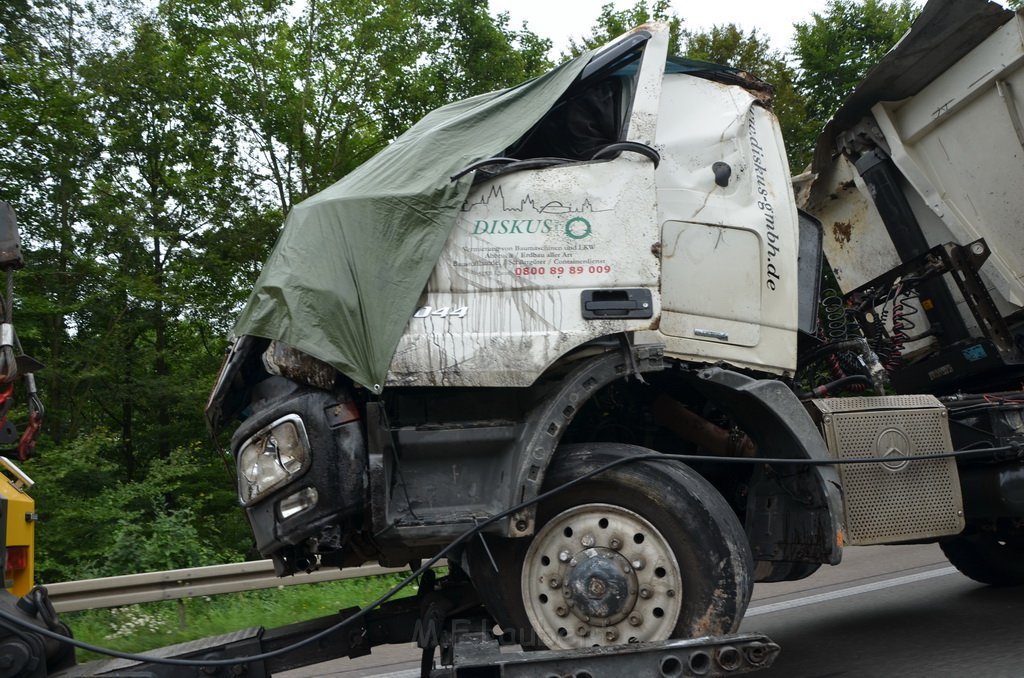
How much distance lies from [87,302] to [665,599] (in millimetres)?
14254

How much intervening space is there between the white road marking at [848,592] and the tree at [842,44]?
12265 mm

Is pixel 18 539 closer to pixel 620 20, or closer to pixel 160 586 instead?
pixel 160 586

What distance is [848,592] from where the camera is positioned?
24.0ft

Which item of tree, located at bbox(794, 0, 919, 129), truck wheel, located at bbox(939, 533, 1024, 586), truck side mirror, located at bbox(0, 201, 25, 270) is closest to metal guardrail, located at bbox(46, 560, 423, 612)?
truck side mirror, located at bbox(0, 201, 25, 270)

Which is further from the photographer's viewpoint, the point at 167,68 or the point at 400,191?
the point at 167,68

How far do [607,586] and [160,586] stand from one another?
4.59m

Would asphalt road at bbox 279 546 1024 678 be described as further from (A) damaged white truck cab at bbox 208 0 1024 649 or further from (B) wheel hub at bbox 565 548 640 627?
(B) wheel hub at bbox 565 548 640 627

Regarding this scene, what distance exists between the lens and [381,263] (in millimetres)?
4004

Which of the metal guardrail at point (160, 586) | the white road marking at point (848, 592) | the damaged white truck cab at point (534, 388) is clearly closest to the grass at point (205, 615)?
the metal guardrail at point (160, 586)

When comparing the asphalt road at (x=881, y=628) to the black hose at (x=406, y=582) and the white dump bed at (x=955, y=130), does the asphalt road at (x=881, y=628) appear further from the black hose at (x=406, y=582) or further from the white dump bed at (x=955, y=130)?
the white dump bed at (x=955, y=130)

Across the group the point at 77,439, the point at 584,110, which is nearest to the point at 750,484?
the point at 584,110

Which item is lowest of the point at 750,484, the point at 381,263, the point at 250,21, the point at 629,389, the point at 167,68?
the point at 750,484

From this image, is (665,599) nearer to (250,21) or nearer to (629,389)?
(629,389)

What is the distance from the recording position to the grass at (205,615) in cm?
681
